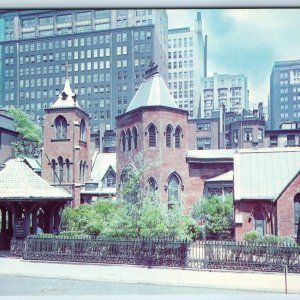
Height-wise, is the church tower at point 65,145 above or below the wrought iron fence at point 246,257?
above

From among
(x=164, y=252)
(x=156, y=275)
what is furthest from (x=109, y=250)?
(x=156, y=275)

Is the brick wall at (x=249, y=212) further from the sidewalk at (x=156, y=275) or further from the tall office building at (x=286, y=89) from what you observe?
the sidewalk at (x=156, y=275)

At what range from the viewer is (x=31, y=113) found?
1512 cm

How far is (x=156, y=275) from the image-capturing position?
10.9 m

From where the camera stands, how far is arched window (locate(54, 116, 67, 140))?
50.8 feet

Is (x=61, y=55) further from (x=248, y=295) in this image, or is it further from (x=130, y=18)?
(x=248, y=295)

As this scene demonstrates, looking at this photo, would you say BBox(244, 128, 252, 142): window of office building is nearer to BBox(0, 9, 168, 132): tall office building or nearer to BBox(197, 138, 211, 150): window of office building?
BBox(197, 138, 211, 150): window of office building

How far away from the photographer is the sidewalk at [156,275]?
9.99 meters

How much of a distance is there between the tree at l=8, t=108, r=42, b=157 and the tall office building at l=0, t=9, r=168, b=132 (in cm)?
66

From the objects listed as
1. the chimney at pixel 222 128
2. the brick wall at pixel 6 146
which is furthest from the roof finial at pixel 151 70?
the brick wall at pixel 6 146

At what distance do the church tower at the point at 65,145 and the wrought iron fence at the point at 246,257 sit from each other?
5844 millimetres

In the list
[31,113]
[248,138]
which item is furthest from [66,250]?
[248,138]

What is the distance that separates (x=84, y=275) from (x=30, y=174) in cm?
487

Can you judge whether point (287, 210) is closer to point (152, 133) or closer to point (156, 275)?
point (156, 275)
